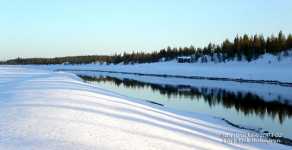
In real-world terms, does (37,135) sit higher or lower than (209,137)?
higher

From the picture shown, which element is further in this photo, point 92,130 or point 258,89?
point 258,89

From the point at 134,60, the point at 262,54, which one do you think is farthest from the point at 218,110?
the point at 134,60

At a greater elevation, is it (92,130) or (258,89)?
(92,130)

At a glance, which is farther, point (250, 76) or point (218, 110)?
point (250, 76)

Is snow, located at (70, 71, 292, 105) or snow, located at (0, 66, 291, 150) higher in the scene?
snow, located at (0, 66, 291, 150)

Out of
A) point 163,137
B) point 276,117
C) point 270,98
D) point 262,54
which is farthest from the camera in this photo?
point 262,54

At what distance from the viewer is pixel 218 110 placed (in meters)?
28.9

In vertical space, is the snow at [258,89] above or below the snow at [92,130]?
below

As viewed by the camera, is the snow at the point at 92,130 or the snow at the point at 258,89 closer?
the snow at the point at 92,130

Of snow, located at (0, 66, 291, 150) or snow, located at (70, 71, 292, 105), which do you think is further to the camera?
snow, located at (70, 71, 292, 105)

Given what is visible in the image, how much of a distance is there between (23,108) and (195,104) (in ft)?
61.0

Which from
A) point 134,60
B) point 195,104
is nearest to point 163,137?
point 195,104

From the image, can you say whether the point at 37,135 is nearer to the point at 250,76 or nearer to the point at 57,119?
the point at 57,119

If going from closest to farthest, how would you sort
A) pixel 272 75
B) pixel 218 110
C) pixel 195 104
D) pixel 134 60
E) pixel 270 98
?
1. pixel 218 110
2. pixel 195 104
3. pixel 270 98
4. pixel 272 75
5. pixel 134 60
